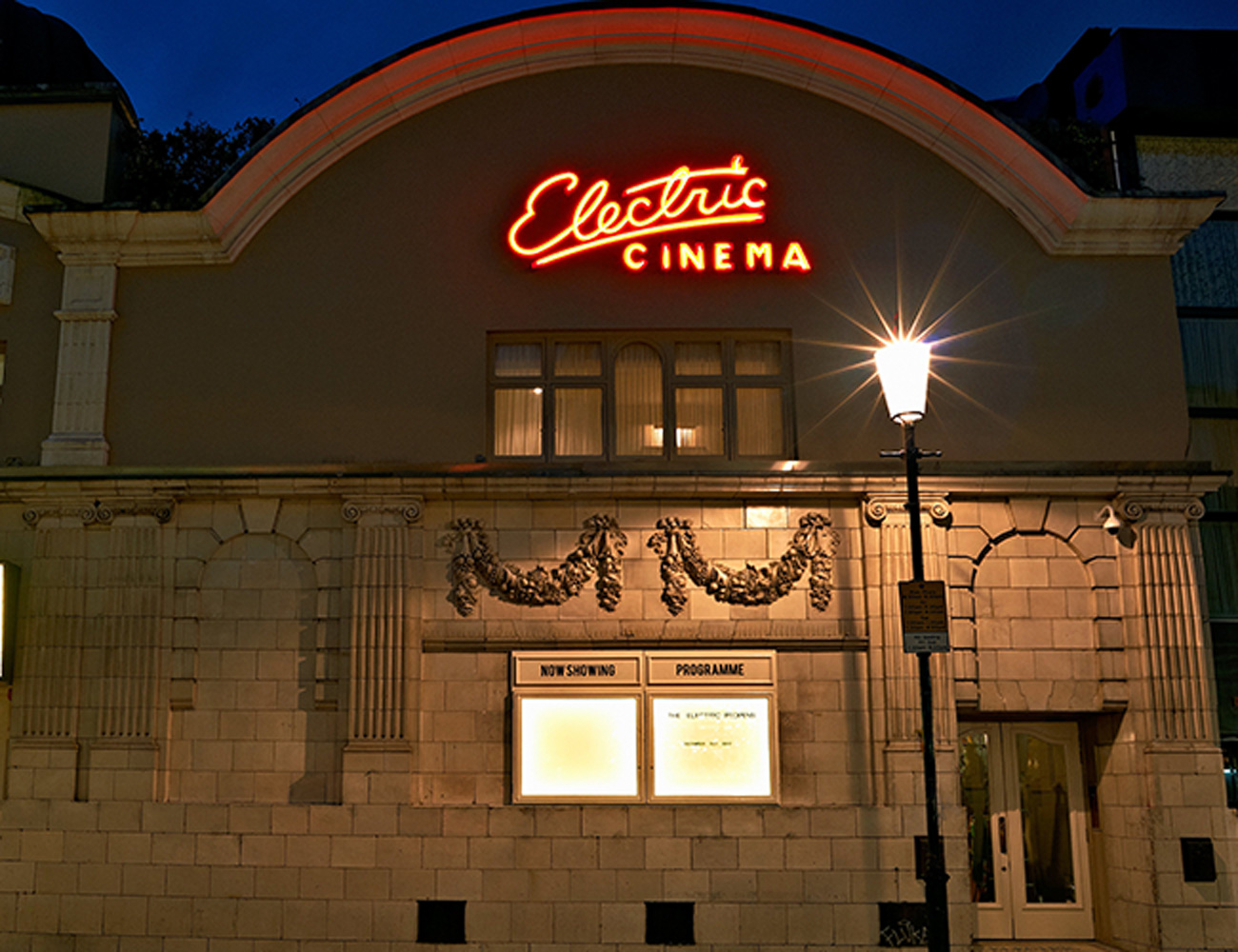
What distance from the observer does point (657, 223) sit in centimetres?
1509

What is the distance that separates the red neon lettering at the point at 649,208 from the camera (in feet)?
49.2

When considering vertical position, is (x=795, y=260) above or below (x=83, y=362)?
above

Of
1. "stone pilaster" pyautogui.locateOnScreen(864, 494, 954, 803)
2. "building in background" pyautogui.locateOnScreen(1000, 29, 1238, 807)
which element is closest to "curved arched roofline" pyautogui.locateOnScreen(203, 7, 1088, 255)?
"building in background" pyautogui.locateOnScreen(1000, 29, 1238, 807)

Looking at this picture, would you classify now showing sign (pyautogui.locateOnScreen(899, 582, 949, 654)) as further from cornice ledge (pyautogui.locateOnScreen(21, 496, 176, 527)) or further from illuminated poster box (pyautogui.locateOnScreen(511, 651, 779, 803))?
cornice ledge (pyautogui.locateOnScreen(21, 496, 176, 527))

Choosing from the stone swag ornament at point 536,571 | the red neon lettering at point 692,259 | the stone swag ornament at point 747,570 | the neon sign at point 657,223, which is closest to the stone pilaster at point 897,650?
the stone swag ornament at point 747,570

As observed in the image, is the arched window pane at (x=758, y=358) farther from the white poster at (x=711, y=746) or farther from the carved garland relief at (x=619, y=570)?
the white poster at (x=711, y=746)

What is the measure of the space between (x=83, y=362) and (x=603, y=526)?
7342 mm

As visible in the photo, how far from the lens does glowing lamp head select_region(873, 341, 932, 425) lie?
36.6 feet

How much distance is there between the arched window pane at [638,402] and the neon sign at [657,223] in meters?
1.24

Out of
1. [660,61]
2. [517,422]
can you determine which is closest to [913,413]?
[517,422]

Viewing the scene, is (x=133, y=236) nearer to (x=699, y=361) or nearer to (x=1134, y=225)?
(x=699, y=361)

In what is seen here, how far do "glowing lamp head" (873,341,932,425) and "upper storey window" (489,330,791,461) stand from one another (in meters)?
3.70

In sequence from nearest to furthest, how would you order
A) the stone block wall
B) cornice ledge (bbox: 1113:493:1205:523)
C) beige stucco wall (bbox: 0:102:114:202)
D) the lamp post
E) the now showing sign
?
the lamp post < the now showing sign < the stone block wall < cornice ledge (bbox: 1113:493:1205:523) < beige stucco wall (bbox: 0:102:114:202)

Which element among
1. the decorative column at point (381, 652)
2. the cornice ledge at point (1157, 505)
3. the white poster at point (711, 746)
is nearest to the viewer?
the decorative column at point (381, 652)
